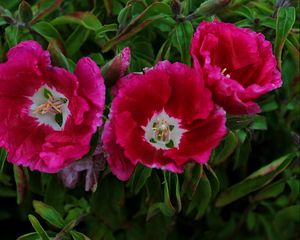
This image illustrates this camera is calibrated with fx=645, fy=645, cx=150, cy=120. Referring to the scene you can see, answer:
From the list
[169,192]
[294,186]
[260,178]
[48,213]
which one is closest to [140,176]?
[169,192]

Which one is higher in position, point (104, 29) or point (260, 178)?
point (104, 29)

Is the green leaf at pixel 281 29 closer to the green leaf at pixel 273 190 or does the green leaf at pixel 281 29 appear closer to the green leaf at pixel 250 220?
the green leaf at pixel 273 190

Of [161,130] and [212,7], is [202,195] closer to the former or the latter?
[161,130]

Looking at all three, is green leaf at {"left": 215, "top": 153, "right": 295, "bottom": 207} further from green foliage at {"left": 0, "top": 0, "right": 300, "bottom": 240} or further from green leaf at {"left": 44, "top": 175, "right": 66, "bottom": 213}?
green leaf at {"left": 44, "top": 175, "right": 66, "bottom": 213}

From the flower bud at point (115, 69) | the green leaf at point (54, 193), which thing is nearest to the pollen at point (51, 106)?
the flower bud at point (115, 69)

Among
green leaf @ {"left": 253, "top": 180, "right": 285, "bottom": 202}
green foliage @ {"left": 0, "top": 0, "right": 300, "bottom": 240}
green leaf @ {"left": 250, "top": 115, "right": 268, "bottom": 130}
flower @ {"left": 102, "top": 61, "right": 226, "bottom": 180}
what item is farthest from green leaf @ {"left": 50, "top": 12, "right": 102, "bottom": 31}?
green leaf @ {"left": 253, "top": 180, "right": 285, "bottom": 202}

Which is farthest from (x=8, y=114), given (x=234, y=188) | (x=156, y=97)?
(x=234, y=188)
